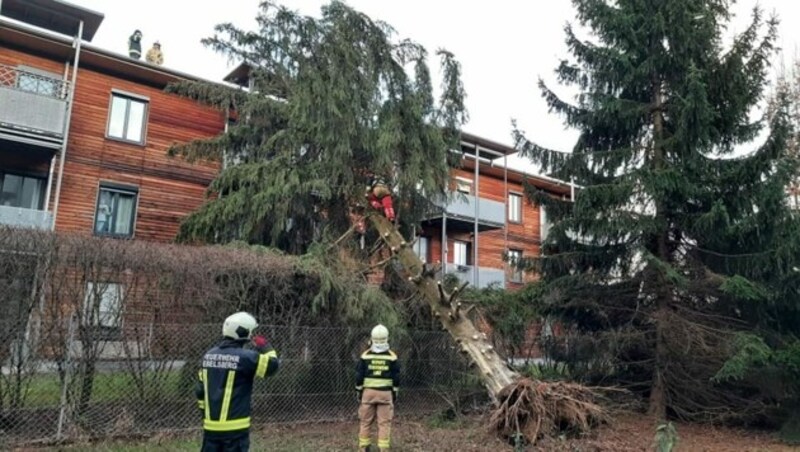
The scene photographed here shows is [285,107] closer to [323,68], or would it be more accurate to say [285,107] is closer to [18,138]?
[323,68]

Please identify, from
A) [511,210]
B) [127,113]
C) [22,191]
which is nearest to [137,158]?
[127,113]

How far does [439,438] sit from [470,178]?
57.8 feet

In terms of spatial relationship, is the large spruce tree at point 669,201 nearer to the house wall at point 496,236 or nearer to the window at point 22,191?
the house wall at point 496,236

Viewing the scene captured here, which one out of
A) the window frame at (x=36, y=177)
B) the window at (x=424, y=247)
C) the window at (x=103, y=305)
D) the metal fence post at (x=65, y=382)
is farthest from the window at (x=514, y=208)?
the metal fence post at (x=65, y=382)

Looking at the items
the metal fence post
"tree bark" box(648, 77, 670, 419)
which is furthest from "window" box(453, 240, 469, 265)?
the metal fence post

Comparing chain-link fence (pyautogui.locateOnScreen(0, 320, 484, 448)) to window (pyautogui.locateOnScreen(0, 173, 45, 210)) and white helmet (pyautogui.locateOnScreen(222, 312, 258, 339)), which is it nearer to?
white helmet (pyautogui.locateOnScreen(222, 312, 258, 339))

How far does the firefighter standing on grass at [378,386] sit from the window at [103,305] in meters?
3.34

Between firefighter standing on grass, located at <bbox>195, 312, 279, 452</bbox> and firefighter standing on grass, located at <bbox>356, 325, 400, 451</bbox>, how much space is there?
8.95ft

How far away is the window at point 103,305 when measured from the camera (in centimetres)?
732

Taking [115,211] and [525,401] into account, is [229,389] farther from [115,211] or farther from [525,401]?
[115,211]

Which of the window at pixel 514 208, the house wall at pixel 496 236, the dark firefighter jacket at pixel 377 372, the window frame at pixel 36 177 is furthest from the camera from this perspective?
the window at pixel 514 208

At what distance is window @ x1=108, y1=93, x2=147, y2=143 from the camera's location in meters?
17.6

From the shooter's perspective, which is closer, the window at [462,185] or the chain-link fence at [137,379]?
the chain-link fence at [137,379]

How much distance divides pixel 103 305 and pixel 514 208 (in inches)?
906
